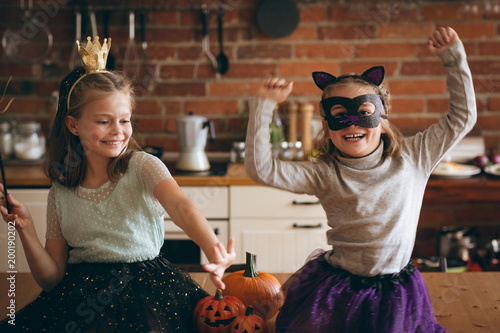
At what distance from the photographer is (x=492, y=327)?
1.09 meters

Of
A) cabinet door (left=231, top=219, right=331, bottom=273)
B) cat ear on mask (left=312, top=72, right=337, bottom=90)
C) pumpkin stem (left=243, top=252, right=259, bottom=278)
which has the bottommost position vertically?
cabinet door (left=231, top=219, right=331, bottom=273)

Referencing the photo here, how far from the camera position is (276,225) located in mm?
2355

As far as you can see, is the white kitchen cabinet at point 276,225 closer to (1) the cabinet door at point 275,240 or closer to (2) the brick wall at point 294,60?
(1) the cabinet door at point 275,240

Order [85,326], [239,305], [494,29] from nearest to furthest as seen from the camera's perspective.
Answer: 1. [85,326]
2. [239,305]
3. [494,29]

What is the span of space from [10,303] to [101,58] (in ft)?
1.94

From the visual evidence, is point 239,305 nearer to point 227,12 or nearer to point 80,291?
point 80,291

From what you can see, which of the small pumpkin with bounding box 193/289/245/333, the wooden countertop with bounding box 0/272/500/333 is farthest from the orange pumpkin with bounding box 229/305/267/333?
the wooden countertop with bounding box 0/272/500/333

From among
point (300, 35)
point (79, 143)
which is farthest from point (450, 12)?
point (79, 143)

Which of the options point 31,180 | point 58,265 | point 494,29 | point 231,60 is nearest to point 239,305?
point 58,265

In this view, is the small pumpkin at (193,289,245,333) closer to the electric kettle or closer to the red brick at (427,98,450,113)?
the electric kettle

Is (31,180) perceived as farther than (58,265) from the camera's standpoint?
Yes

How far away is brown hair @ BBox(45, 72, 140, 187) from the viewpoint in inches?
44.1

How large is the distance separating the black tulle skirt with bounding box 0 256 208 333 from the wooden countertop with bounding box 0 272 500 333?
0.14 m

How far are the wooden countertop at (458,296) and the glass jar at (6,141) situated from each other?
146 cm
